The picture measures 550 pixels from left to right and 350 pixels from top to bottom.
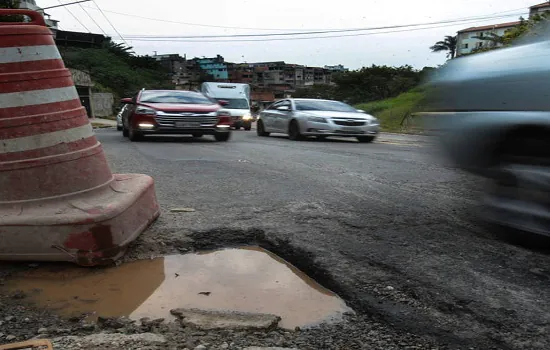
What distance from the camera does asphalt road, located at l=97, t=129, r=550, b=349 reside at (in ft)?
7.23

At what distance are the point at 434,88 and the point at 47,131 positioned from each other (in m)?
2.55

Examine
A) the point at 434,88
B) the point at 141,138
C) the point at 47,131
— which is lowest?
the point at 141,138

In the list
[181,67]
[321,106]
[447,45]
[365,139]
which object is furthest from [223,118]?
[181,67]

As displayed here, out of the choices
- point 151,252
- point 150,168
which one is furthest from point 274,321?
point 150,168

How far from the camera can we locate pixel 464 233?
3.40 metres

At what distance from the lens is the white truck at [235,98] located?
21.7 metres

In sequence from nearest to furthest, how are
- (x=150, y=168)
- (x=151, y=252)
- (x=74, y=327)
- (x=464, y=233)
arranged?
(x=74, y=327), (x=151, y=252), (x=464, y=233), (x=150, y=168)

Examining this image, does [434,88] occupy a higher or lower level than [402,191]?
higher

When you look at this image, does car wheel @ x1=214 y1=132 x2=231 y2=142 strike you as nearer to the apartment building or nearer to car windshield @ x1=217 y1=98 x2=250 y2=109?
car windshield @ x1=217 y1=98 x2=250 y2=109

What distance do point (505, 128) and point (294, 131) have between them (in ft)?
32.8

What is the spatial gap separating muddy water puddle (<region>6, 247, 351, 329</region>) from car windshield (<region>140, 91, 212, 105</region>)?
9.10 metres

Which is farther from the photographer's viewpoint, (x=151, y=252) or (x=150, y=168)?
(x=150, y=168)

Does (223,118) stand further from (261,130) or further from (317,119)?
(261,130)

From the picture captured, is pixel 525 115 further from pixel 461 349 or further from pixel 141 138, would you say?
pixel 141 138
